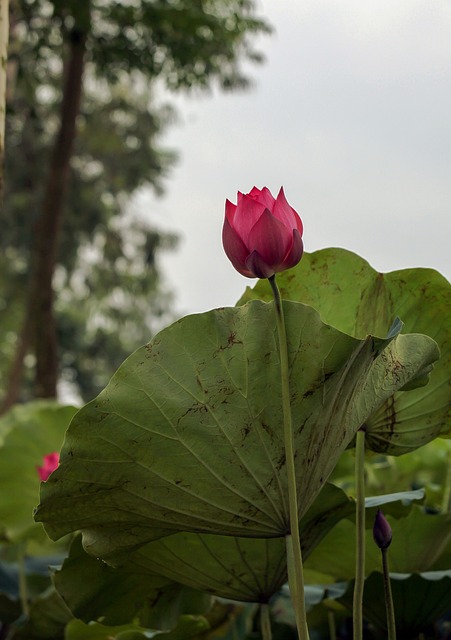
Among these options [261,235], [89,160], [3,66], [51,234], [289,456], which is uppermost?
[89,160]

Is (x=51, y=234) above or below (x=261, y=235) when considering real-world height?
above

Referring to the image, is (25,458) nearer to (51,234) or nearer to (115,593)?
(115,593)

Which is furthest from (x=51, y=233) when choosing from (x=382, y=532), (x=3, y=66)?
(x=382, y=532)

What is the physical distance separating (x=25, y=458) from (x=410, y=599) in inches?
39.6

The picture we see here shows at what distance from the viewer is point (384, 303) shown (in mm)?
830

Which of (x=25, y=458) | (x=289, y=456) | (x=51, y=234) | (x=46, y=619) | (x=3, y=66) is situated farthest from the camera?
(x=51, y=234)

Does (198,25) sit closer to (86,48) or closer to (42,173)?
(86,48)

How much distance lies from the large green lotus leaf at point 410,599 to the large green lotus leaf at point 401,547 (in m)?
0.04

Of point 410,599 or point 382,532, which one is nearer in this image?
point 382,532

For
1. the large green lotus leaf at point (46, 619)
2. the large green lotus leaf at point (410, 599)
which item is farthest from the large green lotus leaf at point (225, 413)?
the large green lotus leaf at point (46, 619)

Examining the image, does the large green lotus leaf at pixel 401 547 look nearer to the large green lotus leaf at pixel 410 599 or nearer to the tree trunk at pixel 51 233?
the large green lotus leaf at pixel 410 599

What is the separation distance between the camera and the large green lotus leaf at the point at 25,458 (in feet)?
5.46

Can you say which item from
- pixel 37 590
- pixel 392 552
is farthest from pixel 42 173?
pixel 392 552

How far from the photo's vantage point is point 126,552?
754 millimetres
